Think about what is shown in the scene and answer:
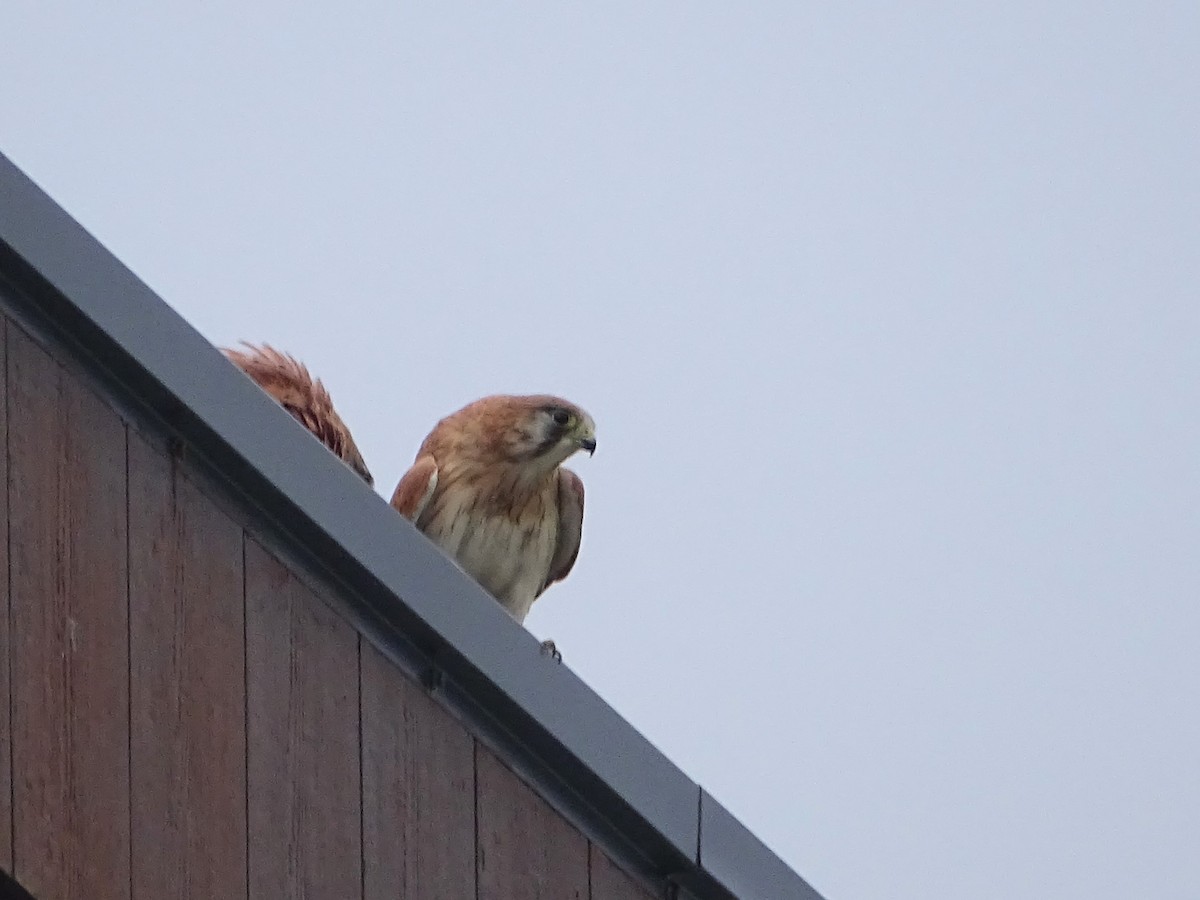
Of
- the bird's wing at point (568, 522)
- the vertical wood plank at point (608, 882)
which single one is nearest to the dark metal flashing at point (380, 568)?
the vertical wood plank at point (608, 882)

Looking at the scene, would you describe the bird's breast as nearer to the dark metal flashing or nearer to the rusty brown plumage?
the rusty brown plumage

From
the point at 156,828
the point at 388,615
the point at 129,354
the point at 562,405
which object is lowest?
the point at 156,828

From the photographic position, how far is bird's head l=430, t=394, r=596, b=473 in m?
4.65

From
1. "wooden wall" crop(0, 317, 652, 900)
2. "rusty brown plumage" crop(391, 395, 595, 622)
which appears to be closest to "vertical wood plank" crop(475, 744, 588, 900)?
"wooden wall" crop(0, 317, 652, 900)

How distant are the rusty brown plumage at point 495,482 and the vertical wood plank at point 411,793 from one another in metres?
1.85

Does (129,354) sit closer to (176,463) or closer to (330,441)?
(176,463)

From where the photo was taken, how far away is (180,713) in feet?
8.48

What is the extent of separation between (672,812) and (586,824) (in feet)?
0.48

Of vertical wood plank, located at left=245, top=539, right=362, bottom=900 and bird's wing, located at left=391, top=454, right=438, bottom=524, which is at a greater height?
bird's wing, located at left=391, top=454, right=438, bottom=524

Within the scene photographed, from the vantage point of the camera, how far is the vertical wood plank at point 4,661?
2.42 meters

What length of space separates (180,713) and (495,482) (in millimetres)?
2161

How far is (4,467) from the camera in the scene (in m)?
2.52

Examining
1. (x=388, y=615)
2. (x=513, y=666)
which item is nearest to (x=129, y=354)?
(x=388, y=615)

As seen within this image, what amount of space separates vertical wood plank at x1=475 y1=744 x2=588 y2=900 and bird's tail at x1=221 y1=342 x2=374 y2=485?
1289 millimetres
